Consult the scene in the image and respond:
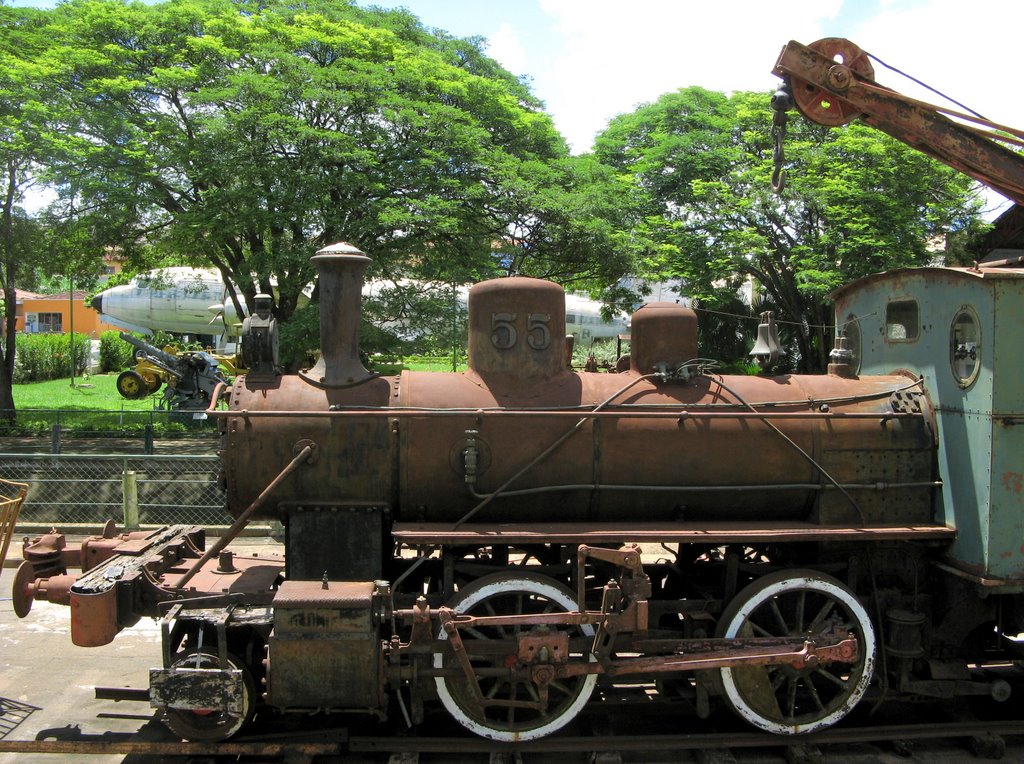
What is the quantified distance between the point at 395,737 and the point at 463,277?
30.7ft

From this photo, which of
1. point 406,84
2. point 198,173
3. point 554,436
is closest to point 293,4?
point 406,84

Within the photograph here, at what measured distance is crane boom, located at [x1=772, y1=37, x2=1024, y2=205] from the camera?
21.4 ft

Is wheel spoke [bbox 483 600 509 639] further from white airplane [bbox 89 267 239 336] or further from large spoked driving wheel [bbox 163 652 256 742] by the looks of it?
white airplane [bbox 89 267 239 336]

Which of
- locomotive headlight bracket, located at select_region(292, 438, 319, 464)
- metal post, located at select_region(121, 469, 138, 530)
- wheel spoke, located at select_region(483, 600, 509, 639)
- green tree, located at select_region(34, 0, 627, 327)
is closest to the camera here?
wheel spoke, located at select_region(483, 600, 509, 639)

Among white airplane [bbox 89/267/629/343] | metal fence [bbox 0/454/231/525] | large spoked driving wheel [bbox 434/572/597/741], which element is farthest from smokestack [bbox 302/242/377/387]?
white airplane [bbox 89/267/629/343]

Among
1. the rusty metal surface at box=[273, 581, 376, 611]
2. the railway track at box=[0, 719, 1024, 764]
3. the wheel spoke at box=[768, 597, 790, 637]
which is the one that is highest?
the rusty metal surface at box=[273, 581, 376, 611]

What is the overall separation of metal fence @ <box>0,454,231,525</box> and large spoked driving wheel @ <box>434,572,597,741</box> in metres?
6.87

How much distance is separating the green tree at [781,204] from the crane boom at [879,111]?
10216 mm

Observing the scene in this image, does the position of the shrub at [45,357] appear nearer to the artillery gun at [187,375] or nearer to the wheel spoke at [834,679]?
the artillery gun at [187,375]

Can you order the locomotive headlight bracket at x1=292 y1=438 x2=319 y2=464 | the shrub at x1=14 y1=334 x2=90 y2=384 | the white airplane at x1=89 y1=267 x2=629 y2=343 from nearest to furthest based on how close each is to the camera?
the locomotive headlight bracket at x1=292 y1=438 x2=319 y2=464 → the shrub at x1=14 y1=334 x2=90 y2=384 → the white airplane at x1=89 y1=267 x2=629 y2=343

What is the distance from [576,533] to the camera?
195 inches

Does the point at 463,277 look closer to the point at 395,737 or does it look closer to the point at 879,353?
the point at 879,353

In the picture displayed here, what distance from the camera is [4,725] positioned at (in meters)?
5.39

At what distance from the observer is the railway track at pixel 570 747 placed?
15.9ft
